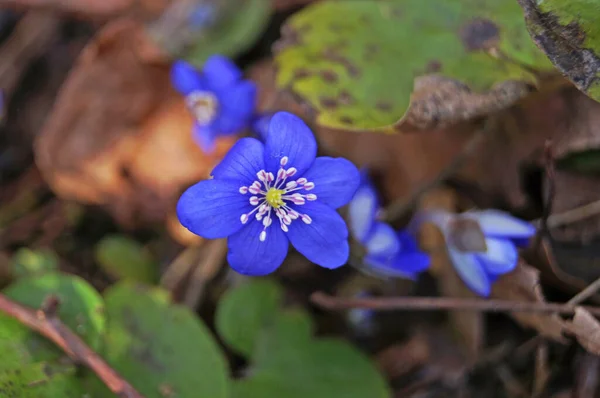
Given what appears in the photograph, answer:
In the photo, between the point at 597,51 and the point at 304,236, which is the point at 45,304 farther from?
the point at 597,51

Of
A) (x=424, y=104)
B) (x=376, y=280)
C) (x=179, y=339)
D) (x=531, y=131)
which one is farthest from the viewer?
(x=376, y=280)

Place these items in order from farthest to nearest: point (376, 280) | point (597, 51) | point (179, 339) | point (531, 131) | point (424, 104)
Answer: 1. point (376, 280)
2. point (531, 131)
3. point (179, 339)
4. point (424, 104)
5. point (597, 51)

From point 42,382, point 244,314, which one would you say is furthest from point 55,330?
point 244,314

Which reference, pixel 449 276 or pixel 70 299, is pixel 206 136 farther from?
pixel 449 276

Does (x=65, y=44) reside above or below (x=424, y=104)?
below

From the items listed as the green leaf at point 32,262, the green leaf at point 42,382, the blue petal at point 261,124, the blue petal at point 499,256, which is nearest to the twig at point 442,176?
the blue petal at point 499,256

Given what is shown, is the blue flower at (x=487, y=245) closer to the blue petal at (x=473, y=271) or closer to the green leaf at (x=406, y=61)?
the blue petal at (x=473, y=271)

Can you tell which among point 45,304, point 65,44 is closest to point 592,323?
point 45,304
